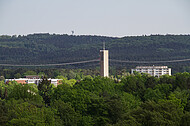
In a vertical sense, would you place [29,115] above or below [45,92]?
above

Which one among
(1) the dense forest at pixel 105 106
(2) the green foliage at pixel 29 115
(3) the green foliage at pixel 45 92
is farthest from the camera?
(3) the green foliage at pixel 45 92

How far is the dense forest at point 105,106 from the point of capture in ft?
197

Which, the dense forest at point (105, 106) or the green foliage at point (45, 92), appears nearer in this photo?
the dense forest at point (105, 106)

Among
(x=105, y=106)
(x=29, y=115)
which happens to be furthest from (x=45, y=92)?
(x=29, y=115)

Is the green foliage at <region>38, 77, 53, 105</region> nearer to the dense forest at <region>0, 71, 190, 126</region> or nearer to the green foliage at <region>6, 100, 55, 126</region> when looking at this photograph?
the dense forest at <region>0, 71, 190, 126</region>

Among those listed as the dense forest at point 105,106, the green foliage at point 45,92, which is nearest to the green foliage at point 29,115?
the dense forest at point 105,106

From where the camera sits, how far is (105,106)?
74.3 m

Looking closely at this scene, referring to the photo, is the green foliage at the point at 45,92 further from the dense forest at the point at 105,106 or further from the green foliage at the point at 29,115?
the green foliage at the point at 29,115

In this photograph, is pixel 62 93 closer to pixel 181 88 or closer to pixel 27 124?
pixel 181 88

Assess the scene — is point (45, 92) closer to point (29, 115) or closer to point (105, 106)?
point (105, 106)

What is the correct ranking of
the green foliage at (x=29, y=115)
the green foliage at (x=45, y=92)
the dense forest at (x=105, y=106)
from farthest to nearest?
the green foliage at (x=45, y=92) < the green foliage at (x=29, y=115) < the dense forest at (x=105, y=106)

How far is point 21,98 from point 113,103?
43.7 ft

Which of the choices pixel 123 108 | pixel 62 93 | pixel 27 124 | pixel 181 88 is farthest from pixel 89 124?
pixel 181 88

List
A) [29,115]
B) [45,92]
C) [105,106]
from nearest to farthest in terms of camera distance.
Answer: [29,115] → [105,106] → [45,92]
